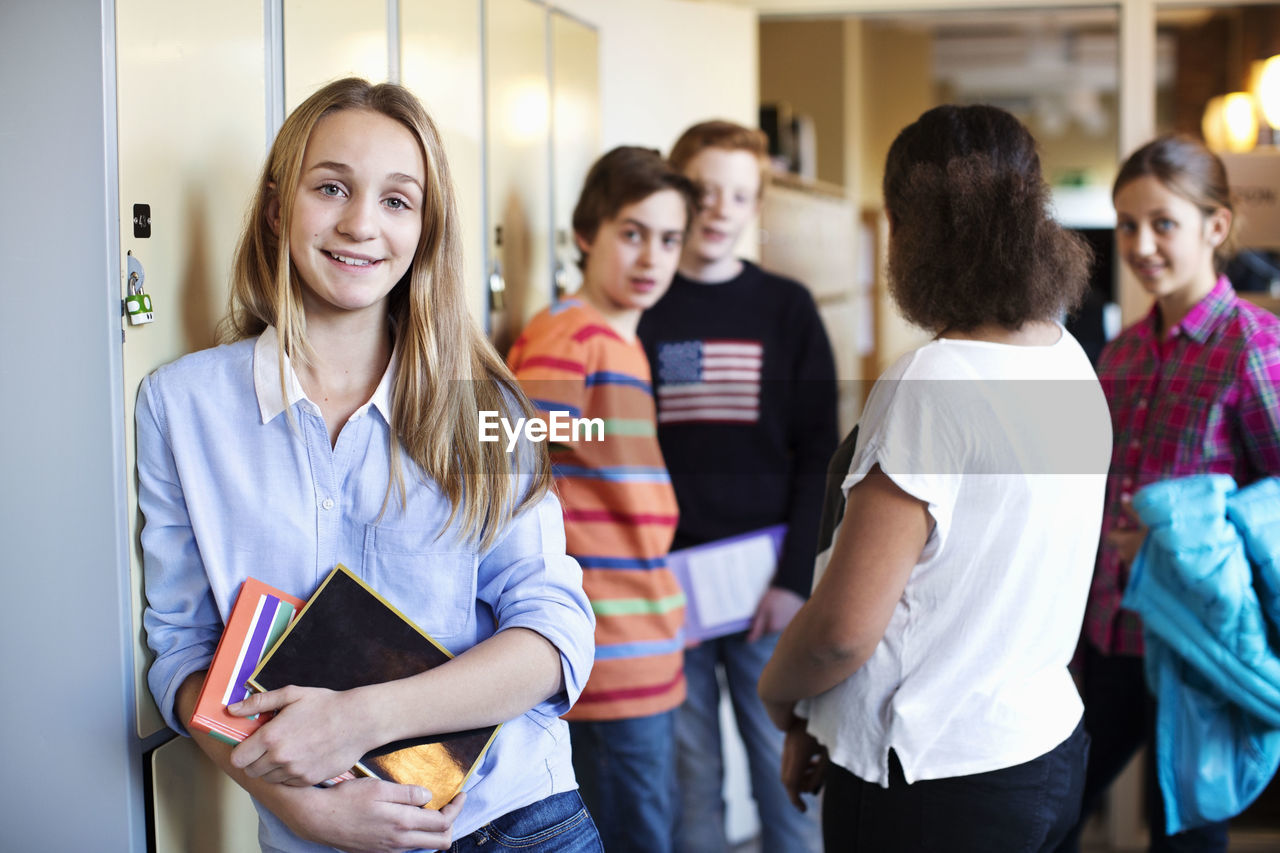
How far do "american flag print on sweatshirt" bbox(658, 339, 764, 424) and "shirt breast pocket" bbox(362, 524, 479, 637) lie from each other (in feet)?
3.03

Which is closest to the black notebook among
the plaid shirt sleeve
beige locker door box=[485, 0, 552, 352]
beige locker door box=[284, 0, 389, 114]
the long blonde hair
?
the long blonde hair

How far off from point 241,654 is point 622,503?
2.43 feet

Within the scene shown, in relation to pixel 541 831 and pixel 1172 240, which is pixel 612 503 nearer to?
pixel 541 831

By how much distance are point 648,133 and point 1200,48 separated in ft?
11.0

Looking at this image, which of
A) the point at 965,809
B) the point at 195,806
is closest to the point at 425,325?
the point at 195,806

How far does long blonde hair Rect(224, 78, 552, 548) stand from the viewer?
3.38 ft

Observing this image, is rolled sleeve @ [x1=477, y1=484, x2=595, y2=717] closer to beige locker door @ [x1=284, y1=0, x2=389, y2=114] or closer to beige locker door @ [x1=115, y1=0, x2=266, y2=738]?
beige locker door @ [x1=115, y1=0, x2=266, y2=738]

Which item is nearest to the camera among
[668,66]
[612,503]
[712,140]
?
[612,503]

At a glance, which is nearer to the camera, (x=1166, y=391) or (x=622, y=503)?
(x=622, y=503)

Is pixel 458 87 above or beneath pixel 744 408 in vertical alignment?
above

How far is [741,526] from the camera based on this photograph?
6.36ft

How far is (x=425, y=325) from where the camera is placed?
42.3 inches

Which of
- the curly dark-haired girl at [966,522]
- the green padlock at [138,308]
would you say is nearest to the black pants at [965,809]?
the curly dark-haired girl at [966,522]

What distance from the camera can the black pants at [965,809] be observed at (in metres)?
1.13
